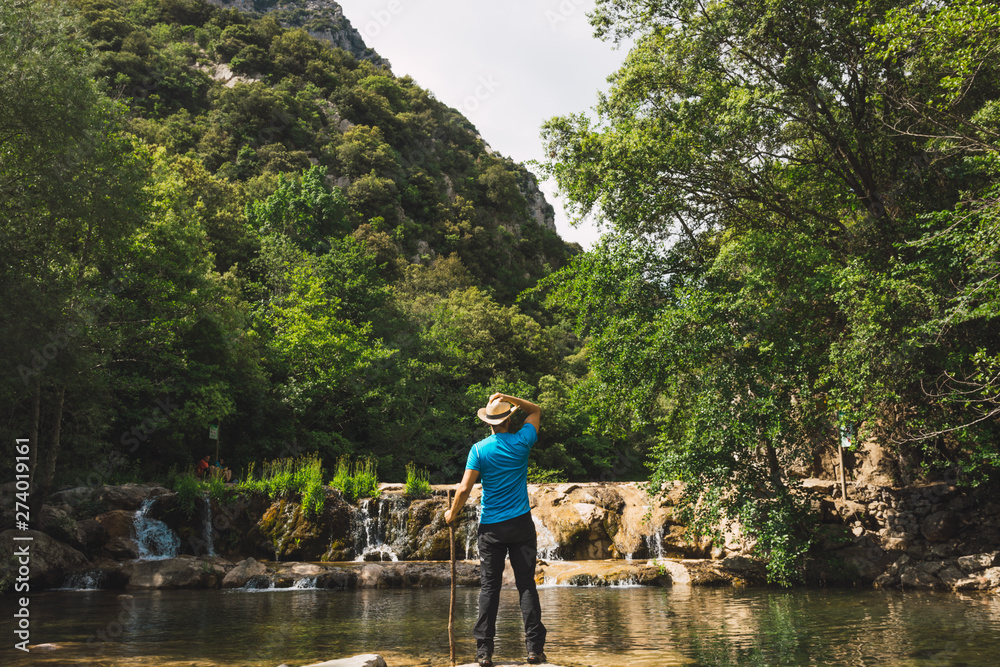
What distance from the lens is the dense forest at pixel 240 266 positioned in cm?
1234

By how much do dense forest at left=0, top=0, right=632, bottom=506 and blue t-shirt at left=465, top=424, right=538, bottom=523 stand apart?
29.4 feet

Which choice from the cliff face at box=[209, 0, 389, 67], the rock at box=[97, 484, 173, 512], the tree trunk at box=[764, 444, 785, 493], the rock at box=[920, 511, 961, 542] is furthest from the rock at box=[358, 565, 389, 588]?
the cliff face at box=[209, 0, 389, 67]

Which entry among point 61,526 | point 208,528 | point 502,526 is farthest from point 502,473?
point 208,528

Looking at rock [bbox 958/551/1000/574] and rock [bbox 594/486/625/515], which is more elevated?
rock [bbox 594/486/625/515]

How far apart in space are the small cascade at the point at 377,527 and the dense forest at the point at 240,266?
5.78 m

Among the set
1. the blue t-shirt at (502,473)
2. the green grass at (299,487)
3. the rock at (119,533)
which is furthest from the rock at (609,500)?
the blue t-shirt at (502,473)

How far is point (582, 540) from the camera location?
16.5 metres

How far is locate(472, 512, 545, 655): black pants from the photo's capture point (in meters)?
4.61

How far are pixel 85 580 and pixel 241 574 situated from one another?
3056 mm

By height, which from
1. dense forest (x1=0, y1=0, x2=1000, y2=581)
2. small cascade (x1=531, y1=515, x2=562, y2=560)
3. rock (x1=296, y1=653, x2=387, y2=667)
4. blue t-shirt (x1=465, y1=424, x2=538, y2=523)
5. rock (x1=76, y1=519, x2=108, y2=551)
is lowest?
small cascade (x1=531, y1=515, x2=562, y2=560)

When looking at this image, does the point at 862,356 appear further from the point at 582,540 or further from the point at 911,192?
the point at 582,540

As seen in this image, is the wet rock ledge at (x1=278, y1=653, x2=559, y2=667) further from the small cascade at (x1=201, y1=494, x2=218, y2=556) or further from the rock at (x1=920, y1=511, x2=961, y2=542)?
the small cascade at (x1=201, y1=494, x2=218, y2=556)

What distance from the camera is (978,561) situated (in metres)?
11.3

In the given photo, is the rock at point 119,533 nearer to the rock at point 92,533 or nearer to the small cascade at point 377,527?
the rock at point 92,533
